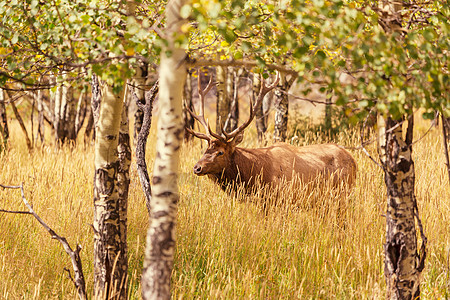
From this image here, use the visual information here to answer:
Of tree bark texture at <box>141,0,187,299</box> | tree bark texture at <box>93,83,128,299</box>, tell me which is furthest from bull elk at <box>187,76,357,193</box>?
tree bark texture at <box>141,0,187,299</box>

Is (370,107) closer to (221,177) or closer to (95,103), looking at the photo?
(95,103)

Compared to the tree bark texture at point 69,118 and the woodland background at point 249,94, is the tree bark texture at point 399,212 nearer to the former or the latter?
the woodland background at point 249,94

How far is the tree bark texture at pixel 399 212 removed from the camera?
9.42ft

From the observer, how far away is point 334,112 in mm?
11289

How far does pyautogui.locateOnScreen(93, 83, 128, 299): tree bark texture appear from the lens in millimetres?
3094

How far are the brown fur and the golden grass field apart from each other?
0.90ft

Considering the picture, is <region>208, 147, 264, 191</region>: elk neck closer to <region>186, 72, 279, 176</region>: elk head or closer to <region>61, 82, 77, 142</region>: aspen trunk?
<region>186, 72, 279, 176</region>: elk head

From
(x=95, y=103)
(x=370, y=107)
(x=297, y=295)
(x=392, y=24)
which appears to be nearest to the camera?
(x=370, y=107)

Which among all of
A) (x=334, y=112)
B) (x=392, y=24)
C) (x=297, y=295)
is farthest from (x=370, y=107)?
(x=334, y=112)

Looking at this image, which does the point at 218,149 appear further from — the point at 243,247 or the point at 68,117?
the point at 68,117

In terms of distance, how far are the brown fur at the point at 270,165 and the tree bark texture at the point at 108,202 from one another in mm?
2283

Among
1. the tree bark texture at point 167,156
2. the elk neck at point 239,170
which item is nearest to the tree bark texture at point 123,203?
the tree bark texture at point 167,156

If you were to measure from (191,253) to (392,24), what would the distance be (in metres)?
2.73

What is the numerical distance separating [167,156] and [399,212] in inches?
62.6
